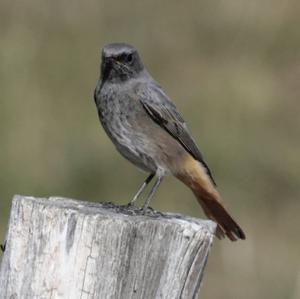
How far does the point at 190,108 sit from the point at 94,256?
17.7 feet

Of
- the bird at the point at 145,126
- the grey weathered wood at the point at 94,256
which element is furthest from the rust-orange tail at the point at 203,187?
the grey weathered wood at the point at 94,256

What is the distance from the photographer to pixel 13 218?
3988 millimetres

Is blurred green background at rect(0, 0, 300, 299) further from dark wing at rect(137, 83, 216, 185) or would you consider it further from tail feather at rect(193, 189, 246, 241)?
dark wing at rect(137, 83, 216, 185)

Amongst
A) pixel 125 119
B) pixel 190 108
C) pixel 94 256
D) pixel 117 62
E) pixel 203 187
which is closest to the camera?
pixel 94 256

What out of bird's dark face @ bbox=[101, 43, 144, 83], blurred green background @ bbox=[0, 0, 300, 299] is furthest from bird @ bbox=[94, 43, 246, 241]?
blurred green background @ bbox=[0, 0, 300, 299]

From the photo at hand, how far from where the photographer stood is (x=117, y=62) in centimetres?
594

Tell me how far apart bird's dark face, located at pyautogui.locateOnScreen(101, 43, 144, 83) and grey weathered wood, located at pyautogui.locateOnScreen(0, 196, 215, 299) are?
2003 millimetres

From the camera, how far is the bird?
19.1 feet

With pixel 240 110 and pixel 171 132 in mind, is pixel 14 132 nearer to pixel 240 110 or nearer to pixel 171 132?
pixel 240 110

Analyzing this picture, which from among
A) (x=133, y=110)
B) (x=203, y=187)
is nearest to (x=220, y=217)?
(x=203, y=187)

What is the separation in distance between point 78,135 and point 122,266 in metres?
4.93

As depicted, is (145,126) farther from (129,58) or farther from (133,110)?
(129,58)

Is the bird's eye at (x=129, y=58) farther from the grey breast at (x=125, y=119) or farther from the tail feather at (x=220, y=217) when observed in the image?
the tail feather at (x=220, y=217)

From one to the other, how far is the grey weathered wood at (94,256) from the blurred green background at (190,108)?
323 cm
